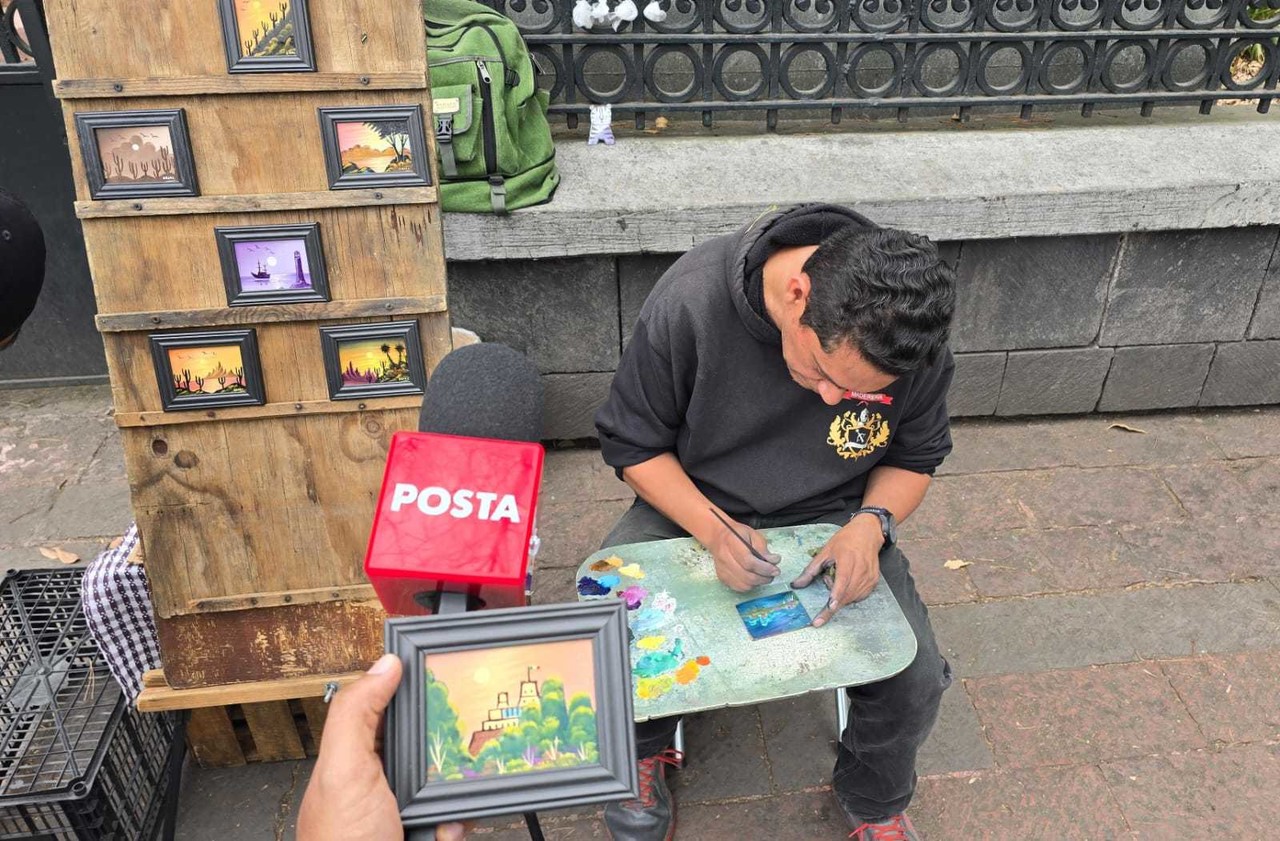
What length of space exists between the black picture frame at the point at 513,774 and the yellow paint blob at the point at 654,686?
0.67m

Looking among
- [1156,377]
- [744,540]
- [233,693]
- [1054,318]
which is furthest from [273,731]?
[1156,377]

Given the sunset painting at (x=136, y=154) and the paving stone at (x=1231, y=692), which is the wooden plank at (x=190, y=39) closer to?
the sunset painting at (x=136, y=154)

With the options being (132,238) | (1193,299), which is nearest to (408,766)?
(132,238)

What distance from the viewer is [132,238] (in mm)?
1964

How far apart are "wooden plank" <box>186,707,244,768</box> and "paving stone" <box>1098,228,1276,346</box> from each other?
12.8 ft

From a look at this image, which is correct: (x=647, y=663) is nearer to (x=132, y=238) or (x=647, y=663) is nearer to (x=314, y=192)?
(x=314, y=192)

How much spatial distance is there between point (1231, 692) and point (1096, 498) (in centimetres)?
107

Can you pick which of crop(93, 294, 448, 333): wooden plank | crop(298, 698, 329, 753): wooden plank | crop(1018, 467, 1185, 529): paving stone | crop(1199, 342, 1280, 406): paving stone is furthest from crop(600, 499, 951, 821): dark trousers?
crop(1199, 342, 1280, 406): paving stone

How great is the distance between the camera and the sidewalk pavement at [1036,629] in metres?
2.58

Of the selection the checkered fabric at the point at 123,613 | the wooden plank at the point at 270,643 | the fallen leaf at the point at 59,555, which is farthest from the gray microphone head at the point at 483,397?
the fallen leaf at the point at 59,555

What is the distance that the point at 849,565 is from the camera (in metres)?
2.12

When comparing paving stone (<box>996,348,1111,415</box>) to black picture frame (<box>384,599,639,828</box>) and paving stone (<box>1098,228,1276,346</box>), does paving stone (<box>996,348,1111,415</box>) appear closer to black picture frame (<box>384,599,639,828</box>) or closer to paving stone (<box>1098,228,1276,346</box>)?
paving stone (<box>1098,228,1276,346</box>)

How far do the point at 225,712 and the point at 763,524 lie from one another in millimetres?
1638

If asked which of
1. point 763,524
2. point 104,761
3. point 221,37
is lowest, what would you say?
point 104,761
